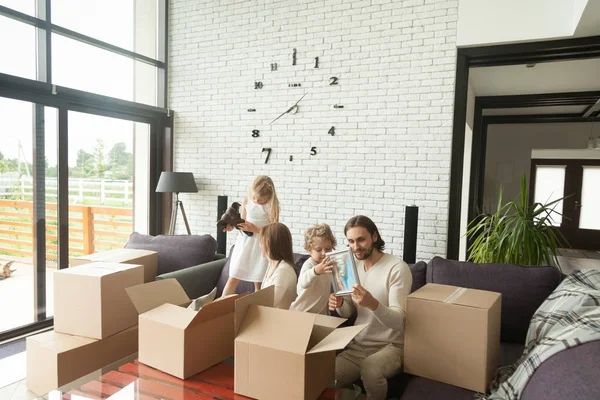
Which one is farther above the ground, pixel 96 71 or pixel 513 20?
pixel 513 20

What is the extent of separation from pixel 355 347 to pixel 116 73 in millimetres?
3962

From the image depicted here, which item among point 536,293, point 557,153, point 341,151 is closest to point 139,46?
point 341,151

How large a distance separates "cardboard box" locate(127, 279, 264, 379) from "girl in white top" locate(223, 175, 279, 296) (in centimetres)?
128

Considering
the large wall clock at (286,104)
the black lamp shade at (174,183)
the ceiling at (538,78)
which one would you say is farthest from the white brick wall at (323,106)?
the ceiling at (538,78)

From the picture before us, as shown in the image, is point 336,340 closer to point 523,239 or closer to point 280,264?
point 280,264

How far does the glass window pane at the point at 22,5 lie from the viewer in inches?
132

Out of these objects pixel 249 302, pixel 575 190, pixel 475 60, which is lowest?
pixel 249 302

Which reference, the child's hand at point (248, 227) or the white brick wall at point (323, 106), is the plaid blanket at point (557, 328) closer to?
the child's hand at point (248, 227)

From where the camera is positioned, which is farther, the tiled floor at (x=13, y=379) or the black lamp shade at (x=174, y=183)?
the black lamp shade at (x=174, y=183)

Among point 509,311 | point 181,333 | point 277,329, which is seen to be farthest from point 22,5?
point 509,311

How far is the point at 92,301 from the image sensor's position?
79.5 inches

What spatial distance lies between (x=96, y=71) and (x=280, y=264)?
3.29 metres

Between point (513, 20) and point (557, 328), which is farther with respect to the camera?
point (513, 20)

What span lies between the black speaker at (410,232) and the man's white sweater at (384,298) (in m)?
1.80
